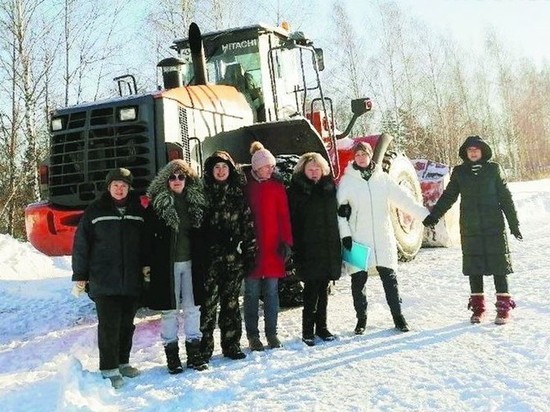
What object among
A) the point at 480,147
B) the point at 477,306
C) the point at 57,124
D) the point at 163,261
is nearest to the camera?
the point at 163,261

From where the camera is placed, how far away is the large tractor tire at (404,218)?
8086 mm

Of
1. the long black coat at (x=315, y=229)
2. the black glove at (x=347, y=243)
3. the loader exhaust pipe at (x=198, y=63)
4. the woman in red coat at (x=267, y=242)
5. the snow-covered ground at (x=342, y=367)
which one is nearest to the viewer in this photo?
the snow-covered ground at (x=342, y=367)

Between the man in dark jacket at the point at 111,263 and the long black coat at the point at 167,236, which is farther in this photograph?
the long black coat at the point at 167,236

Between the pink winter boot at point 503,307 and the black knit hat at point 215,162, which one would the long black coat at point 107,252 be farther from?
the pink winter boot at point 503,307

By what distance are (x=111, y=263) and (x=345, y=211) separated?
6.38 ft

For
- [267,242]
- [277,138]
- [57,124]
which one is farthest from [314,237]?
[57,124]

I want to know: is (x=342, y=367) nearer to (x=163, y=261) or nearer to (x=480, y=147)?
(x=163, y=261)

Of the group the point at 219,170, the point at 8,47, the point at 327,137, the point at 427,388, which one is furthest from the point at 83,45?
the point at 427,388

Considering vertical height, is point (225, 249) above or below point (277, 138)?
below

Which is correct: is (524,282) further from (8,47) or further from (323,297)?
(8,47)

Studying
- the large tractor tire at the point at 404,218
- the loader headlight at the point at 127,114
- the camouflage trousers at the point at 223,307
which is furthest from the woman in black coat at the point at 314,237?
the large tractor tire at the point at 404,218

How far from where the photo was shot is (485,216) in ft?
16.2

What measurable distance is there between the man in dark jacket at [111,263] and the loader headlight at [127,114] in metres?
1.52

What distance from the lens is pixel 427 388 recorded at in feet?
10.9
